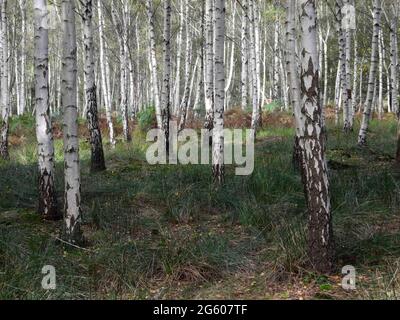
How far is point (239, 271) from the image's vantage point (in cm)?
480

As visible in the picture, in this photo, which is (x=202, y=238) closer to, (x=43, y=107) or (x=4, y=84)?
(x=43, y=107)

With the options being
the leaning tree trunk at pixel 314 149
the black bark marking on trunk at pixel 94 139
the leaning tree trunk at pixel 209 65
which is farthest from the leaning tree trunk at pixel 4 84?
the leaning tree trunk at pixel 314 149

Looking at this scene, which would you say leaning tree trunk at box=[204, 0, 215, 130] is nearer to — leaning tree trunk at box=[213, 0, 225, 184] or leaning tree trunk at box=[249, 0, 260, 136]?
leaning tree trunk at box=[249, 0, 260, 136]

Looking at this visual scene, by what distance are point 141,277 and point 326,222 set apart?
6.12 feet

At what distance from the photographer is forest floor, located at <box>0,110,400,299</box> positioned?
4383 millimetres

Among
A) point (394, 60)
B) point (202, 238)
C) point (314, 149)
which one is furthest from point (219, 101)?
point (394, 60)

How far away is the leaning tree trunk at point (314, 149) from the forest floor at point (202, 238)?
0.60 feet

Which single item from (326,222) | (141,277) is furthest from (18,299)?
(326,222)

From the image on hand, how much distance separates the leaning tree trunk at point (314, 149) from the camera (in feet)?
14.4

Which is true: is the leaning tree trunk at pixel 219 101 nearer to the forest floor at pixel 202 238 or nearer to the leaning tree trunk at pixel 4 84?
the forest floor at pixel 202 238

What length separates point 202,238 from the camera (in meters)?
5.44
